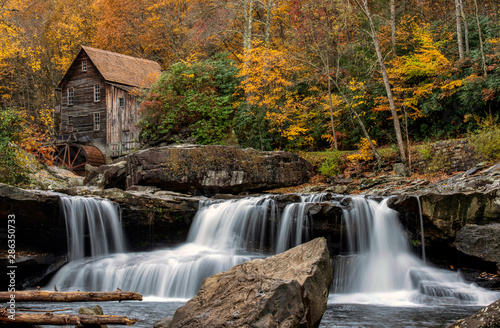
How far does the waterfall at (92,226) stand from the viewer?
34.4ft

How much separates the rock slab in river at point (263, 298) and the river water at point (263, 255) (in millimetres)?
1571

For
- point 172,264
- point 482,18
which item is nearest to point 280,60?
point 482,18

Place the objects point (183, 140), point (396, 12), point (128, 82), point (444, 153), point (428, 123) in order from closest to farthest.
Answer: point (444, 153)
point (428, 123)
point (183, 140)
point (396, 12)
point (128, 82)

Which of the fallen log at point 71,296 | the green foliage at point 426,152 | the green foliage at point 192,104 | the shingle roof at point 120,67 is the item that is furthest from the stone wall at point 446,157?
the shingle roof at point 120,67

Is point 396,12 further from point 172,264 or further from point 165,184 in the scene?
point 172,264

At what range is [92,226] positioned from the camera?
10805 mm

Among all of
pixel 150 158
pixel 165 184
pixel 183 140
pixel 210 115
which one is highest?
pixel 210 115

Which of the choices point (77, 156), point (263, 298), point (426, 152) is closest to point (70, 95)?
point (77, 156)

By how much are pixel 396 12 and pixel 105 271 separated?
20.0 m

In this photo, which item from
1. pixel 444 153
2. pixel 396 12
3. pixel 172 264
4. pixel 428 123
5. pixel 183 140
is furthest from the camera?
pixel 396 12

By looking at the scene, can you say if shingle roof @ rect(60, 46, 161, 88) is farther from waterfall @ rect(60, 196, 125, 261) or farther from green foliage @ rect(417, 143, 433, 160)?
green foliage @ rect(417, 143, 433, 160)

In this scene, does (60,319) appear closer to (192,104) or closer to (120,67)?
(192,104)

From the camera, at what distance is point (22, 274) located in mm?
9523

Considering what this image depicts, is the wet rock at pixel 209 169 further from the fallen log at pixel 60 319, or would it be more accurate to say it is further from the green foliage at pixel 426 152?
the fallen log at pixel 60 319
